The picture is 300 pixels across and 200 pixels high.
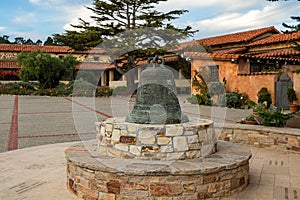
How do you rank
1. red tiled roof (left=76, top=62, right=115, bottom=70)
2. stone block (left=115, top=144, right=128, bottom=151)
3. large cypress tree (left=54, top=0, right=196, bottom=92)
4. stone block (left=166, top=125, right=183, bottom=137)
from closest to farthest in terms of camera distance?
stone block (left=166, top=125, right=183, bottom=137)
stone block (left=115, top=144, right=128, bottom=151)
large cypress tree (left=54, top=0, right=196, bottom=92)
red tiled roof (left=76, top=62, right=115, bottom=70)

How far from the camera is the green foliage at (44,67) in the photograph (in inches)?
1064

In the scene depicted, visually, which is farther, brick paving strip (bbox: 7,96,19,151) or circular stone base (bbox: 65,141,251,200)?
brick paving strip (bbox: 7,96,19,151)

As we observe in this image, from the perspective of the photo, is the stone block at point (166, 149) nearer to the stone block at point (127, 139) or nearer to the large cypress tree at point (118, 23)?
the stone block at point (127, 139)

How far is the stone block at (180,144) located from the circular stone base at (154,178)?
0.17 metres

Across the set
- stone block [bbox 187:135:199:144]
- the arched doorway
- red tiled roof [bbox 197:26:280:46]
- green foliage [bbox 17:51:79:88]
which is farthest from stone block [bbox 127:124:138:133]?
green foliage [bbox 17:51:79:88]

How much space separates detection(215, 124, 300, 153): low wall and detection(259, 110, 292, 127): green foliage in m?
0.28

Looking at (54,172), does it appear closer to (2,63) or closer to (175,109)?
(175,109)

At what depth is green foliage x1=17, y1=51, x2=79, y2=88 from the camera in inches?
1064

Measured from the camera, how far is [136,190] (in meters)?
3.61

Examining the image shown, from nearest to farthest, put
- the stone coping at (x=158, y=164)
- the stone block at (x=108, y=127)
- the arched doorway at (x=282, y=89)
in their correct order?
the stone coping at (x=158, y=164)
the stone block at (x=108, y=127)
the arched doorway at (x=282, y=89)

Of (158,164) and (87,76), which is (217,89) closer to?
(158,164)

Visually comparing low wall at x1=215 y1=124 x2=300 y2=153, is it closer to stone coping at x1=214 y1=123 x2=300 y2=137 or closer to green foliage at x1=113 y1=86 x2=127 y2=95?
stone coping at x1=214 y1=123 x2=300 y2=137

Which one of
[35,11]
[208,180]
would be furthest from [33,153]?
[35,11]

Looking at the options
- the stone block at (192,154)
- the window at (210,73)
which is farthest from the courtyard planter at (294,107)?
the stone block at (192,154)
